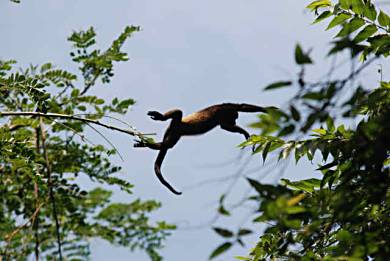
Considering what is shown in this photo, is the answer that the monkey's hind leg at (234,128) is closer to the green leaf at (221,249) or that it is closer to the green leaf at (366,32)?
the green leaf at (366,32)

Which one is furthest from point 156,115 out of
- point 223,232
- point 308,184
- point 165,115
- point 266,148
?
point 223,232

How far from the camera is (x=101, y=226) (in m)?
9.53

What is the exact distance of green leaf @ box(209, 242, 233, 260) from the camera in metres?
1.75

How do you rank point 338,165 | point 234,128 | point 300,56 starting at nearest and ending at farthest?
1. point 300,56
2. point 338,165
3. point 234,128

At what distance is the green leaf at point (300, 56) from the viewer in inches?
67.4

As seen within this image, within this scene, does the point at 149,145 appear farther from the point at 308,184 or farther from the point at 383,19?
the point at 383,19

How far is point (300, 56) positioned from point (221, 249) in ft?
1.65

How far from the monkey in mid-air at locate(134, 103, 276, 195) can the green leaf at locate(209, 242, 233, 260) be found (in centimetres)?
173

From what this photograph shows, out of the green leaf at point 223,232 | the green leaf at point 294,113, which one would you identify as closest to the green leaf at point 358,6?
the green leaf at point 294,113

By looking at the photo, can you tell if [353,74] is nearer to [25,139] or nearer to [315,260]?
[315,260]

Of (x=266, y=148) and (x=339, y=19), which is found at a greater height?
(x=339, y=19)

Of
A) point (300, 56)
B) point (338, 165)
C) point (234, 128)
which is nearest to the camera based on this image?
point (300, 56)

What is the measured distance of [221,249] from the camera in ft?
5.82

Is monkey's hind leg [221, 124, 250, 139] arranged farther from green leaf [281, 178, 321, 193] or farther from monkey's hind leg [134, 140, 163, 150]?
green leaf [281, 178, 321, 193]
